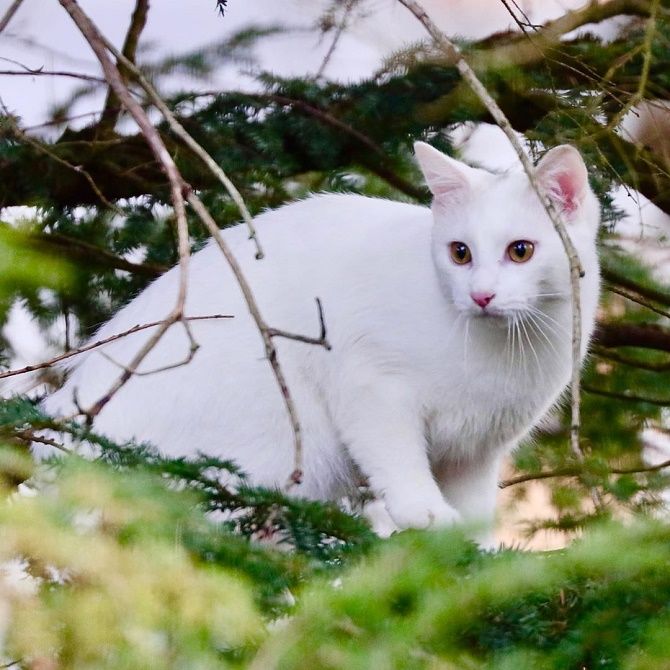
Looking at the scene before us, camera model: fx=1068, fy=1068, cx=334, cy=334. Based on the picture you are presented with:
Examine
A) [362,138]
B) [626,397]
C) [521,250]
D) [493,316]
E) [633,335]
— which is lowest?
[626,397]

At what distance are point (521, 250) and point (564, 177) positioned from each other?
157 millimetres

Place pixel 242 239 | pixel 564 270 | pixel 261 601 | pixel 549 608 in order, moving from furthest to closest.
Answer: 1. pixel 242 239
2. pixel 564 270
3. pixel 549 608
4. pixel 261 601

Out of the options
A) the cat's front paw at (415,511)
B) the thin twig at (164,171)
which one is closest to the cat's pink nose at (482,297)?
the cat's front paw at (415,511)

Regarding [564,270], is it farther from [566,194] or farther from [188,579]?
[188,579]

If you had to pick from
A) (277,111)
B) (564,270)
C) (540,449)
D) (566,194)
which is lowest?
(540,449)

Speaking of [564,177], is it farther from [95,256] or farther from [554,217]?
[95,256]

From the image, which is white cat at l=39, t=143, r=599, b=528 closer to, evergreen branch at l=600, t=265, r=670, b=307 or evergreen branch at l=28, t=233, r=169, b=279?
evergreen branch at l=28, t=233, r=169, b=279

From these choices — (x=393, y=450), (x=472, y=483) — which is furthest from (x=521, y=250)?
(x=472, y=483)

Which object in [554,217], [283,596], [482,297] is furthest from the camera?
[482,297]

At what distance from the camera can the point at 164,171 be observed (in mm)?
1432

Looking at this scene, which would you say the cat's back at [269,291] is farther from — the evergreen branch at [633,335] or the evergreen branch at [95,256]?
the evergreen branch at [633,335]

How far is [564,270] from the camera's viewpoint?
1.96m

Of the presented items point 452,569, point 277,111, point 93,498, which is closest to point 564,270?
point 277,111

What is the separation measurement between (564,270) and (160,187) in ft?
3.36
